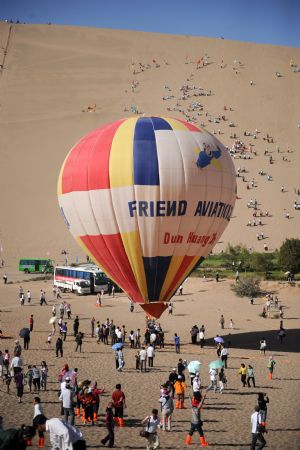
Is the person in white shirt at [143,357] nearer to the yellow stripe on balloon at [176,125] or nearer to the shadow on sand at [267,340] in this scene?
the shadow on sand at [267,340]

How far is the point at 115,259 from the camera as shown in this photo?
2248cm

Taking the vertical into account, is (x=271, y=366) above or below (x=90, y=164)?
below

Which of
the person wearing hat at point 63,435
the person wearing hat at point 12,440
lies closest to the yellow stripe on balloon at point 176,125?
the person wearing hat at point 63,435

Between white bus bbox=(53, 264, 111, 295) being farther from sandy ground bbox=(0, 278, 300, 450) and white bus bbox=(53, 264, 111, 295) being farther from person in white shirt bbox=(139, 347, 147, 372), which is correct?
person in white shirt bbox=(139, 347, 147, 372)

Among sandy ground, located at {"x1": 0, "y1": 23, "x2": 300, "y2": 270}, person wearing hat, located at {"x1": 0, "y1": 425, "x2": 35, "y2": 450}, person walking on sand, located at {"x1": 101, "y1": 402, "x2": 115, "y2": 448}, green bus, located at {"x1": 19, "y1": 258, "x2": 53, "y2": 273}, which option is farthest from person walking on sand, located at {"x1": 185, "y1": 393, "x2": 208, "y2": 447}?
sandy ground, located at {"x1": 0, "y1": 23, "x2": 300, "y2": 270}

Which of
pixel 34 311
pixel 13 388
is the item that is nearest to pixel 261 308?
pixel 34 311

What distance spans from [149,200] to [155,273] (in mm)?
2465

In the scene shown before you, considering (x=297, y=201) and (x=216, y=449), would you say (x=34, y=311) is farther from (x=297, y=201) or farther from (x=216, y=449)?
(x=297, y=201)

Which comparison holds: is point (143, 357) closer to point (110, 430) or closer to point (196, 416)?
point (196, 416)

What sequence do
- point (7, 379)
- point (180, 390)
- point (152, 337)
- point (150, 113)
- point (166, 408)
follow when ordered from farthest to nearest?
point (150, 113) → point (152, 337) → point (7, 379) → point (180, 390) → point (166, 408)

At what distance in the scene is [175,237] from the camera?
72.4ft

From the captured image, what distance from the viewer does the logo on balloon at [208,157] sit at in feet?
73.0

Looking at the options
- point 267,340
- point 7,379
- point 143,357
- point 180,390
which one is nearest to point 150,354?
point 143,357

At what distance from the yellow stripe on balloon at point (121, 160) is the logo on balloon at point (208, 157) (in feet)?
7.54
